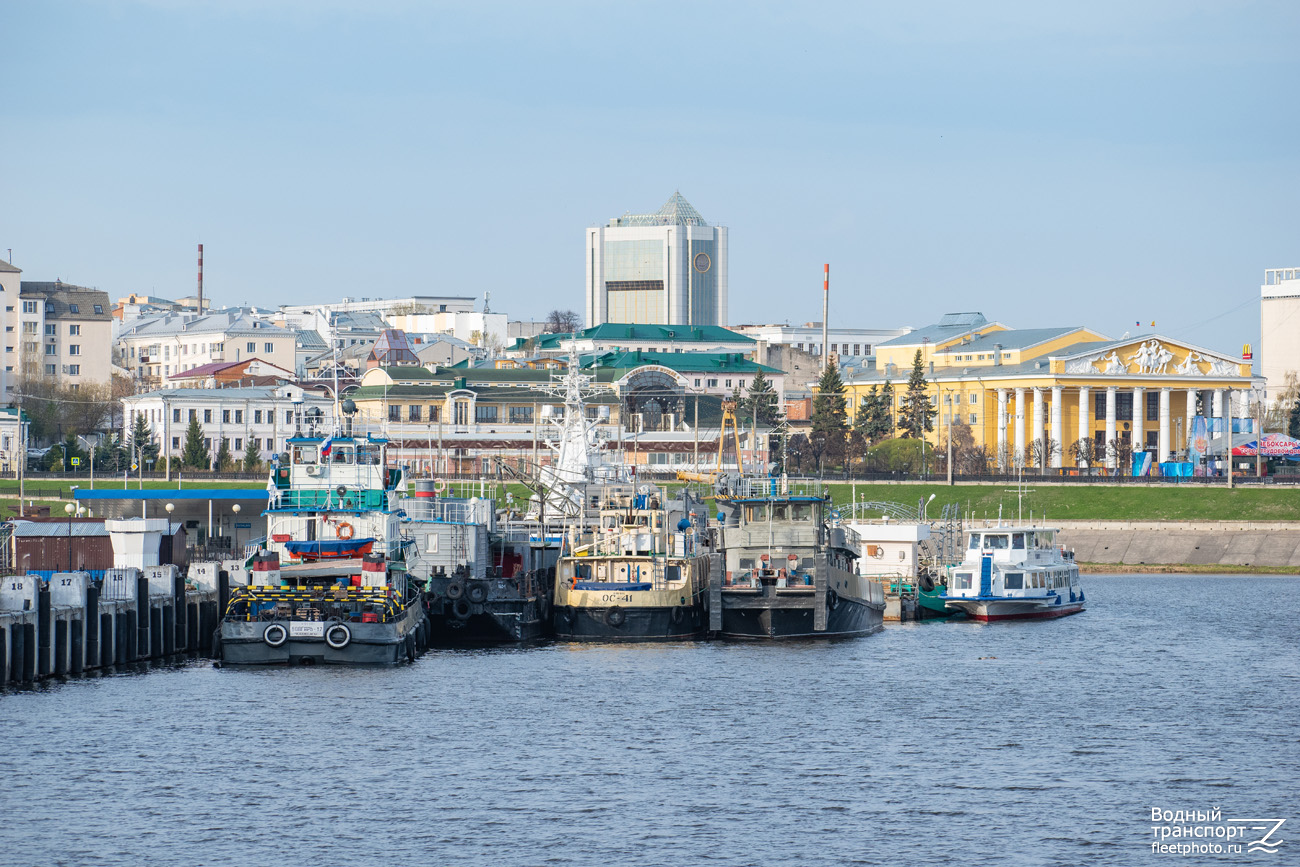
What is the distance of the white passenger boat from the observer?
292 ft

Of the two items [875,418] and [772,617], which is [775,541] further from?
[875,418]

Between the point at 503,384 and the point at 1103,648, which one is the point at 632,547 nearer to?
the point at 1103,648

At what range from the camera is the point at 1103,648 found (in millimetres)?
74688

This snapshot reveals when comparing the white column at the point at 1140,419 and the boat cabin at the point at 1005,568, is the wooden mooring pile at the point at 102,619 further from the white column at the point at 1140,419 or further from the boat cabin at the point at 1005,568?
the white column at the point at 1140,419

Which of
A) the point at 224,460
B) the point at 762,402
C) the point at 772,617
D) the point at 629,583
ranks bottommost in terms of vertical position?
the point at 772,617

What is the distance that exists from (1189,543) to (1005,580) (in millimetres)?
45133

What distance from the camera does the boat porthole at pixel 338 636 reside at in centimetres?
6025

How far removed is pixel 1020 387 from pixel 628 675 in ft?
432

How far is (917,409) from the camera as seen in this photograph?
189000mm

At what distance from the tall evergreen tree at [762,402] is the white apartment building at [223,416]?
135ft

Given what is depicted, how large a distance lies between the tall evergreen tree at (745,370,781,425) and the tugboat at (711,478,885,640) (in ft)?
A: 340

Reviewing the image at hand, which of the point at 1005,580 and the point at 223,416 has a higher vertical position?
the point at 223,416

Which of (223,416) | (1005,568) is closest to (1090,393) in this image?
(223,416)

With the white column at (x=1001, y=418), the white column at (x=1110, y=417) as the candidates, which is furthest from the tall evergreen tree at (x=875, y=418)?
the white column at (x=1110, y=417)
